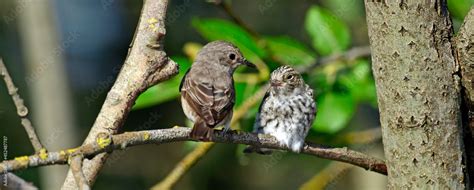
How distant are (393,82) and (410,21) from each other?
0.16 m

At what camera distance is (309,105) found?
315 cm

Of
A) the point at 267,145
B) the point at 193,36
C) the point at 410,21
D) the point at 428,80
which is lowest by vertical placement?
the point at 267,145

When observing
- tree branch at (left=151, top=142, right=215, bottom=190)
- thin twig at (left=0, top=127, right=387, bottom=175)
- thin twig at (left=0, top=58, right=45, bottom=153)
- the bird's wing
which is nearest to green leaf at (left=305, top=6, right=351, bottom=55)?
the bird's wing

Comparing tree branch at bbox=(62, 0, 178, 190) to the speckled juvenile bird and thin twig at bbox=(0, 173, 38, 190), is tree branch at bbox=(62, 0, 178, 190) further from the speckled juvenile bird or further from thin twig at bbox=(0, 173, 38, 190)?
the speckled juvenile bird

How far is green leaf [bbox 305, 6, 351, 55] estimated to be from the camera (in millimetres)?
3691

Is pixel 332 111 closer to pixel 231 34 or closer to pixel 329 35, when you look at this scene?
pixel 329 35

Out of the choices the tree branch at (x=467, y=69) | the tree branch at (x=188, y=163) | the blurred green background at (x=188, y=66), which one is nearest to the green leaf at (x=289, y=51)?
the blurred green background at (x=188, y=66)

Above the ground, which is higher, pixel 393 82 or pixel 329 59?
pixel 329 59

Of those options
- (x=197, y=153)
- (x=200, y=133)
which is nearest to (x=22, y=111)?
(x=200, y=133)

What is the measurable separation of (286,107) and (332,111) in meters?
0.36

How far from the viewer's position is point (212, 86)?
10.1ft

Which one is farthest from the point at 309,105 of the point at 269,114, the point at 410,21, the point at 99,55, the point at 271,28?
the point at 99,55

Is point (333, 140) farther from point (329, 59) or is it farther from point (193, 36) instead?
point (193, 36)

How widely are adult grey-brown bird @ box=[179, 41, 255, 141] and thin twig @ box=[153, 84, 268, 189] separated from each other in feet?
0.46
